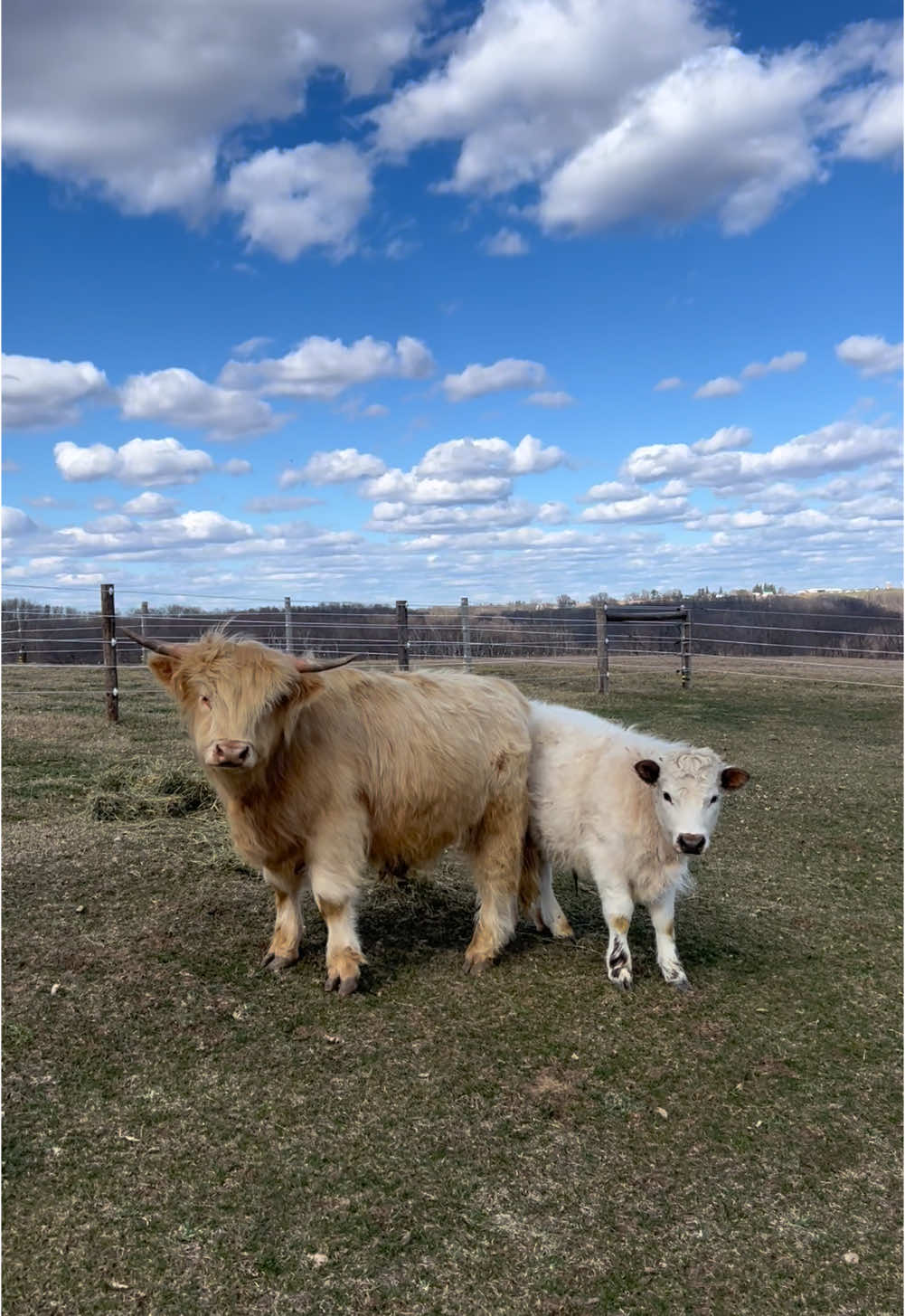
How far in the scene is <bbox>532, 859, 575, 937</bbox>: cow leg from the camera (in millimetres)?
5449

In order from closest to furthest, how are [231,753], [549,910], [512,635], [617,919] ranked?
1. [231,753]
2. [617,919]
3. [549,910]
4. [512,635]

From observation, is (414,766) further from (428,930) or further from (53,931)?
(53,931)

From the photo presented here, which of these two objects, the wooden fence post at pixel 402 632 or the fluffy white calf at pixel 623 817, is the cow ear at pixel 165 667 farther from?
the wooden fence post at pixel 402 632

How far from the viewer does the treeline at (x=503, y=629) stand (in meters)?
16.4

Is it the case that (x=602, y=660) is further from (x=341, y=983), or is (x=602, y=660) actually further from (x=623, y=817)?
(x=341, y=983)

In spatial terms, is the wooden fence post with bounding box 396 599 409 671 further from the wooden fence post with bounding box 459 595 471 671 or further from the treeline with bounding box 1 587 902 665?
the wooden fence post with bounding box 459 595 471 671

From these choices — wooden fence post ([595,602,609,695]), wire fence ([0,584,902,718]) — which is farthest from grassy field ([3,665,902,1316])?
wooden fence post ([595,602,609,695])

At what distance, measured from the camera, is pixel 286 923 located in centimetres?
491

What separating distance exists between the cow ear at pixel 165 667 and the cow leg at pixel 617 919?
2.37m

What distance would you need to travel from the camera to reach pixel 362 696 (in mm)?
5074

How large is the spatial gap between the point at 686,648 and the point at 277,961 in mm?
14160

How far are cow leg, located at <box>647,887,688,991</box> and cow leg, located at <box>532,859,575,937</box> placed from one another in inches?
27.8

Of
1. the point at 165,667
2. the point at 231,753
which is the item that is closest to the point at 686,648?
the point at 165,667

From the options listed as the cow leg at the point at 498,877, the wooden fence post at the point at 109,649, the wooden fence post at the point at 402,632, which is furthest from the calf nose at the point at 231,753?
the wooden fence post at the point at 402,632
